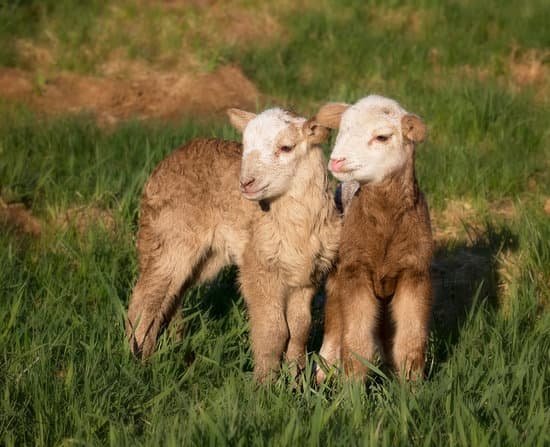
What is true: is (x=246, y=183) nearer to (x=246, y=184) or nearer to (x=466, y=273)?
(x=246, y=184)

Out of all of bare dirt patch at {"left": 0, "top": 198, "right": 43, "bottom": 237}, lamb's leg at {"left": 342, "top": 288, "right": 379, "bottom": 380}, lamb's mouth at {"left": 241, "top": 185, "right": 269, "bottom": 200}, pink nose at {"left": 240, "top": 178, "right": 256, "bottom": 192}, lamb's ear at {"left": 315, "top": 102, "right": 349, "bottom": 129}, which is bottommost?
bare dirt patch at {"left": 0, "top": 198, "right": 43, "bottom": 237}

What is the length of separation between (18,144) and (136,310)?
2.75 meters

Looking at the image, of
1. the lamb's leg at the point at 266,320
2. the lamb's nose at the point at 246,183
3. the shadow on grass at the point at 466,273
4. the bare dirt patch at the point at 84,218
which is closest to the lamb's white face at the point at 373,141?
the lamb's nose at the point at 246,183

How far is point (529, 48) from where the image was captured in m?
10.1

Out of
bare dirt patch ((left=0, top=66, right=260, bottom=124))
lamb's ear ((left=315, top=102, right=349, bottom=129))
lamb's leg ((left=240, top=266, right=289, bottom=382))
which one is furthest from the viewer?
bare dirt patch ((left=0, top=66, right=260, bottom=124))

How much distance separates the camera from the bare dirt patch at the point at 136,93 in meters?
9.30

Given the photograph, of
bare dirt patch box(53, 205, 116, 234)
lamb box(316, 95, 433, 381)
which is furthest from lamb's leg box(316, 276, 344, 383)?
bare dirt patch box(53, 205, 116, 234)

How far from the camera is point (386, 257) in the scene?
16.7ft

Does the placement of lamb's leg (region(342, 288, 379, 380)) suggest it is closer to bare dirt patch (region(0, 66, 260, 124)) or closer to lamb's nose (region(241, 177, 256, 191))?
lamb's nose (region(241, 177, 256, 191))

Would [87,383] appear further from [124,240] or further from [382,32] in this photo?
[382,32]

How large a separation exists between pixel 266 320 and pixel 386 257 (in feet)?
2.40

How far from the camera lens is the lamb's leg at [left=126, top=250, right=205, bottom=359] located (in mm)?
5719

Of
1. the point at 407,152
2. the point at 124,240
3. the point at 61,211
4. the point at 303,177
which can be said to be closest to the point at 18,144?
the point at 61,211

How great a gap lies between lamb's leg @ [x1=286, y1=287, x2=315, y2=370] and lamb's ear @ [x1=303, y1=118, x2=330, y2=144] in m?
0.83
